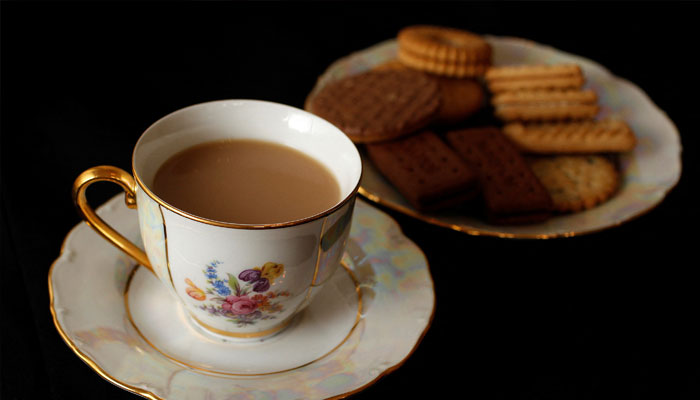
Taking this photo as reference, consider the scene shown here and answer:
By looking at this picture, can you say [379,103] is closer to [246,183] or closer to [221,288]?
[246,183]

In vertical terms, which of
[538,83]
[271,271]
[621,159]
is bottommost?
[621,159]

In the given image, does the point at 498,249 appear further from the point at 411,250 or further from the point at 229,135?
the point at 229,135

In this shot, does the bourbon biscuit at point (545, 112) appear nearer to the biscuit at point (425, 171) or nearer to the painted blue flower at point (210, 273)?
the biscuit at point (425, 171)

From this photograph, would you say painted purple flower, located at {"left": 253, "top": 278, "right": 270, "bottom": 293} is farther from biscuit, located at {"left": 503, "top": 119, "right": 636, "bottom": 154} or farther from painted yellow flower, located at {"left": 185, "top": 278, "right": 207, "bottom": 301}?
biscuit, located at {"left": 503, "top": 119, "right": 636, "bottom": 154}

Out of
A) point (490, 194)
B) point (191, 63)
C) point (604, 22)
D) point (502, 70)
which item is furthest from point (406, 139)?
point (604, 22)

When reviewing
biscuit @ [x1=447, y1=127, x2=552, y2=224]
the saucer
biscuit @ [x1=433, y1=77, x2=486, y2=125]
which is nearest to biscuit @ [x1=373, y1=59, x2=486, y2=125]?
biscuit @ [x1=433, y1=77, x2=486, y2=125]

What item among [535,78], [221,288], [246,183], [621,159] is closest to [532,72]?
[535,78]

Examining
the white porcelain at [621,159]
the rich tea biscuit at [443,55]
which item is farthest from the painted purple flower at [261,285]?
the rich tea biscuit at [443,55]
